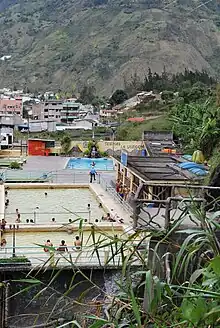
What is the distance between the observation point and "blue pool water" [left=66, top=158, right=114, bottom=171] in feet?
68.5

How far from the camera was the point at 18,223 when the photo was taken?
10.6m

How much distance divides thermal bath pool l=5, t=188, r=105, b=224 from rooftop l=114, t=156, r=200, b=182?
1375 mm

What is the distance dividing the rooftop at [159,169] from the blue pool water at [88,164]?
5.21m

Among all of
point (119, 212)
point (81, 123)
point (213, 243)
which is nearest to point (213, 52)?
point (81, 123)

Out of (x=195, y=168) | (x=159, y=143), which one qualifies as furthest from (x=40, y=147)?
(x=195, y=168)

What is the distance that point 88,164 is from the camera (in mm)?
22078

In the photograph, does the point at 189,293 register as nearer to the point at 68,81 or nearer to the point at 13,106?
the point at 13,106

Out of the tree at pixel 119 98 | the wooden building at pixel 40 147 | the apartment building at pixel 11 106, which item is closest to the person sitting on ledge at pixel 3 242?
the wooden building at pixel 40 147

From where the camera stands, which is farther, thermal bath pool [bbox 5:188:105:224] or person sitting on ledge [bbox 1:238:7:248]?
thermal bath pool [bbox 5:188:105:224]

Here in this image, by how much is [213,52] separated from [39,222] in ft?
235

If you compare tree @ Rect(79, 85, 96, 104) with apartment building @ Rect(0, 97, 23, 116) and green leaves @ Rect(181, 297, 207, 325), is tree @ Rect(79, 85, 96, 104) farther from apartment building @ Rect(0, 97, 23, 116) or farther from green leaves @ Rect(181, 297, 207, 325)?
green leaves @ Rect(181, 297, 207, 325)

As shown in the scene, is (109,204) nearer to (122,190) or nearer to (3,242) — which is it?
(122,190)

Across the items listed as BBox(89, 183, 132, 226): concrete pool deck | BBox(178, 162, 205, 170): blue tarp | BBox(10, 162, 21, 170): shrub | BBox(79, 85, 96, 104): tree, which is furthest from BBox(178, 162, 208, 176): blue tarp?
BBox(79, 85, 96, 104): tree

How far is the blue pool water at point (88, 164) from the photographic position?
20.9m
